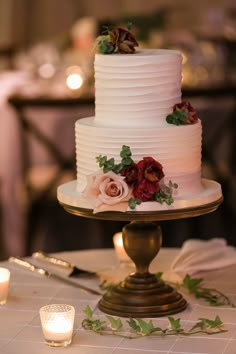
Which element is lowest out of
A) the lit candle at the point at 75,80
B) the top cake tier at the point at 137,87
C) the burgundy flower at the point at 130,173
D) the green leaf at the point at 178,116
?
the lit candle at the point at 75,80

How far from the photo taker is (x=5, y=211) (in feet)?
21.8

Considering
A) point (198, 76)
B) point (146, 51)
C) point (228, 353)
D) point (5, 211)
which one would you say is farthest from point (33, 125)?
point (228, 353)

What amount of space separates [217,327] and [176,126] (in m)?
0.54

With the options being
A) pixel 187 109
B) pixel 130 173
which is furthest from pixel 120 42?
pixel 130 173

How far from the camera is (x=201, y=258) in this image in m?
3.70

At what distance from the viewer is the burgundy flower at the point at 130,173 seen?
3.08 metres

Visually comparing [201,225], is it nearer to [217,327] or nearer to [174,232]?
[174,232]

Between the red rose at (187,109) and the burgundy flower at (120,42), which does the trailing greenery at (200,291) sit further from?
the burgundy flower at (120,42)

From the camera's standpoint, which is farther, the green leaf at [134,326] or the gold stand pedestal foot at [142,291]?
the gold stand pedestal foot at [142,291]

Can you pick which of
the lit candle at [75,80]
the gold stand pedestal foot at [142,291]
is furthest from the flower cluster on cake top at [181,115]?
the lit candle at [75,80]

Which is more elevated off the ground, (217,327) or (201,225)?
(217,327)

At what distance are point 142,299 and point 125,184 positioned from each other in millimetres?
388

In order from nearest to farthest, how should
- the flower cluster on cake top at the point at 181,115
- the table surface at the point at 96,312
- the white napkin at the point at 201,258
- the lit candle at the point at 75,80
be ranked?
the table surface at the point at 96,312
the flower cluster on cake top at the point at 181,115
the white napkin at the point at 201,258
the lit candle at the point at 75,80

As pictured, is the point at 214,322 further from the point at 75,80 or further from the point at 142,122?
the point at 75,80
